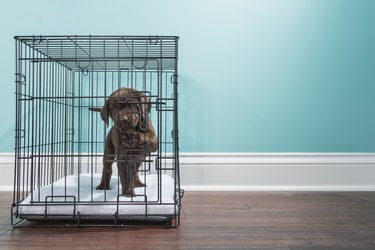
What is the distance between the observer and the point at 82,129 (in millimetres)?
2041

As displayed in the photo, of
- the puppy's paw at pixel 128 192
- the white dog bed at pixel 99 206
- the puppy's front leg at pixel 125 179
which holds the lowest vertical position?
the white dog bed at pixel 99 206

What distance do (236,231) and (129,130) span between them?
0.49 meters

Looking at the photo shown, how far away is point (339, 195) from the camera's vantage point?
6.29 feet

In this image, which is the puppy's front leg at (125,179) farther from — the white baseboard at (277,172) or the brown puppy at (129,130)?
the white baseboard at (277,172)

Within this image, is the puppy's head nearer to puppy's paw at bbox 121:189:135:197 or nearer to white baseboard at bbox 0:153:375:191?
puppy's paw at bbox 121:189:135:197

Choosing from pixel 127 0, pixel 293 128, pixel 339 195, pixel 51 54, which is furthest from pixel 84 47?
pixel 339 195

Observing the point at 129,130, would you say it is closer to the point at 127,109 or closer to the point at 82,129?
the point at 127,109

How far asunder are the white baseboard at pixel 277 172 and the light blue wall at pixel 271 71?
0.05 meters

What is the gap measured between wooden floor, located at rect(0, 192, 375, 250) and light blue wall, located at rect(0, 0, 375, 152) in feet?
1.69

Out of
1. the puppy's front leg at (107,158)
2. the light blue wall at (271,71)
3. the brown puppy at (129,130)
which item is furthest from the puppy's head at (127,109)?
the light blue wall at (271,71)

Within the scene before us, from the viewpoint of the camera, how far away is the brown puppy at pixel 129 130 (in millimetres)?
1259

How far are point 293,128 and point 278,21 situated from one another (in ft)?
1.97

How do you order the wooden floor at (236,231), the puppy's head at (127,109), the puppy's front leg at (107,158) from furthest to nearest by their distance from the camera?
1. the puppy's front leg at (107,158)
2. the puppy's head at (127,109)
3. the wooden floor at (236,231)

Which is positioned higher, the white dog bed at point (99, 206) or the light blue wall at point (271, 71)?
the light blue wall at point (271, 71)
